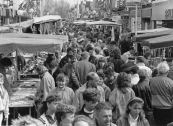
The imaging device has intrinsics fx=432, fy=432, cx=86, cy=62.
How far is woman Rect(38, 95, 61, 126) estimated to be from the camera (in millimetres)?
5680

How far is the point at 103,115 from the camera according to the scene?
4922 millimetres

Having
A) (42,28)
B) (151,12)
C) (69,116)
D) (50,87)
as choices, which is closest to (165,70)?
(50,87)

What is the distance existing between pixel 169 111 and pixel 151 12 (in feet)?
74.8

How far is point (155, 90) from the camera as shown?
8.41 m

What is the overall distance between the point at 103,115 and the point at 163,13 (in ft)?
72.7

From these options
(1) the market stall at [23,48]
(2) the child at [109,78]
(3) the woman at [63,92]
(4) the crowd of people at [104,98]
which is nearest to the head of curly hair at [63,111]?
(4) the crowd of people at [104,98]

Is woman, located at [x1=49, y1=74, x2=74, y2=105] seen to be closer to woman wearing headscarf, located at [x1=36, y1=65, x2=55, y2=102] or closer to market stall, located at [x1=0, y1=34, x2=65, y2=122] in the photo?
woman wearing headscarf, located at [x1=36, y1=65, x2=55, y2=102]

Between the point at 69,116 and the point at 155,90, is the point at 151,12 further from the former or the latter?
the point at 69,116

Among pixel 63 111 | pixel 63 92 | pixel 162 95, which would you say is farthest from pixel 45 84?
pixel 63 111

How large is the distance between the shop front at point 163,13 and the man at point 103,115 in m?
19.4

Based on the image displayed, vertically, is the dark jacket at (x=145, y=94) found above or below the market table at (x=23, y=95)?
above

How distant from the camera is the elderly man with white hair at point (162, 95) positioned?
8352mm

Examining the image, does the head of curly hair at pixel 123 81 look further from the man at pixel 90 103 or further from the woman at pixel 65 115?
the woman at pixel 65 115

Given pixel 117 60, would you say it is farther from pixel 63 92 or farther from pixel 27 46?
pixel 63 92
